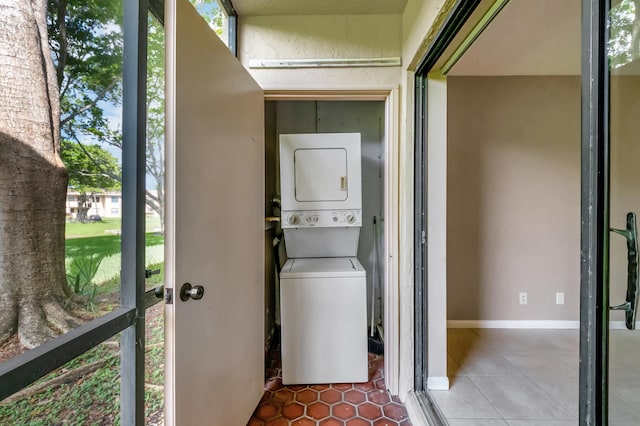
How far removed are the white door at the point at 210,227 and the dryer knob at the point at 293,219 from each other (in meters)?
0.42

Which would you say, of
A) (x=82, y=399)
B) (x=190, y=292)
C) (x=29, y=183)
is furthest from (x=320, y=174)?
(x=82, y=399)

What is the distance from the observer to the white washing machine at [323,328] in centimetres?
184

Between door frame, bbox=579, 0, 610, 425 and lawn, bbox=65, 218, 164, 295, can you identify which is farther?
lawn, bbox=65, 218, 164, 295

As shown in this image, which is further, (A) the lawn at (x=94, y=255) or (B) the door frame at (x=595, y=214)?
(A) the lawn at (x=94, y=255)

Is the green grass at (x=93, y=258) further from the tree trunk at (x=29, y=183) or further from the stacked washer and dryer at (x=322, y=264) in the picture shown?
the stacked washer and dryer at (x=322, y=264)

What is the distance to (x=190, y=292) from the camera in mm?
1003

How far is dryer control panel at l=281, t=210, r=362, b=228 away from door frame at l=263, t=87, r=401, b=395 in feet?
1.06

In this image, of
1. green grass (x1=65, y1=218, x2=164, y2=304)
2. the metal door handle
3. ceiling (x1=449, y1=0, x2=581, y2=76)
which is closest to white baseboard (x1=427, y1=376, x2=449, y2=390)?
the metal door handle

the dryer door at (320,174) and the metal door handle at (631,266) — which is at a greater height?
the dryer door at (320,174)

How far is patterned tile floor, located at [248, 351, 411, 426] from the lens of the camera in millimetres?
1550

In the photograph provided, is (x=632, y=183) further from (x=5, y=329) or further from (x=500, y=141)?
(x=500, y=141)

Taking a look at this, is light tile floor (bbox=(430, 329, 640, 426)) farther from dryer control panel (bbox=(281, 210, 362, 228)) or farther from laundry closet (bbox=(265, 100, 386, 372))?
dryer control panel (bbox=(281, 210, 362, 228))

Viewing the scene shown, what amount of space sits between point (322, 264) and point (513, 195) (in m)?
2.04

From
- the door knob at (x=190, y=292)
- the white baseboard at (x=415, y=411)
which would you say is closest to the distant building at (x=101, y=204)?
the door knob at (x=190, y=292)
